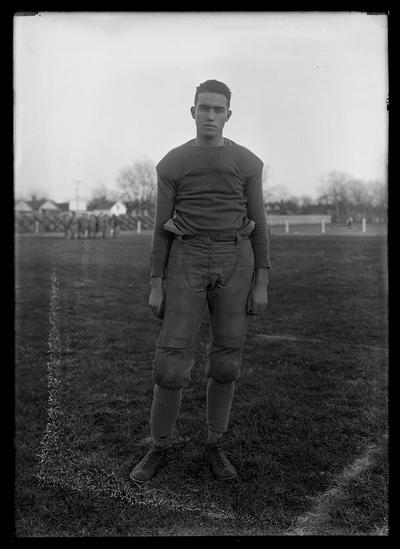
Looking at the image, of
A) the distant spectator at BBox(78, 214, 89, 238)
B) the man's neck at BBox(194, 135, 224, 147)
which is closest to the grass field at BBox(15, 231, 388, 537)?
the distant spectator at BBox(78, 214, 89, 238)

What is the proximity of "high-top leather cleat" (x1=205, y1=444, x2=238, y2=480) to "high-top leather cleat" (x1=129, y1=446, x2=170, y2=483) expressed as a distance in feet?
0.86

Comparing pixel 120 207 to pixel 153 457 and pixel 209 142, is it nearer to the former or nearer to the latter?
pixel 209 142

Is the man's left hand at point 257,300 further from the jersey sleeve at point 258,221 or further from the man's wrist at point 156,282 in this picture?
the man's wrist at point 156,282

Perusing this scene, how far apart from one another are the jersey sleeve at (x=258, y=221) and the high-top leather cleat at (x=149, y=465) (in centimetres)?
121

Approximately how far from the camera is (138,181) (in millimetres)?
3527

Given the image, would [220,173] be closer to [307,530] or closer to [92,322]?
[307,530]

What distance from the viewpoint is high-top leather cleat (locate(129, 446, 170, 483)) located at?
2.93 m

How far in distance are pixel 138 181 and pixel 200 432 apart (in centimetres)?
176

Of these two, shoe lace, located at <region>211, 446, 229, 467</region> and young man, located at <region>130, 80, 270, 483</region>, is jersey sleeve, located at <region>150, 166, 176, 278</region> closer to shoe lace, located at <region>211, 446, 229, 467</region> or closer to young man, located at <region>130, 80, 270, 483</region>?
young man, located at <region>130, 80, 270, 483</region>

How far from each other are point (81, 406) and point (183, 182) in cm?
202
